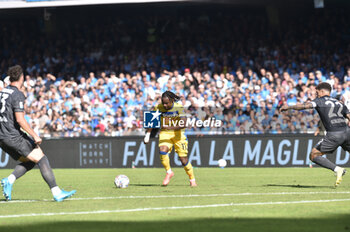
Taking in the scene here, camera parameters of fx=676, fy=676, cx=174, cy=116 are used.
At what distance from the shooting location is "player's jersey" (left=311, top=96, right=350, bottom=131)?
13.7 m

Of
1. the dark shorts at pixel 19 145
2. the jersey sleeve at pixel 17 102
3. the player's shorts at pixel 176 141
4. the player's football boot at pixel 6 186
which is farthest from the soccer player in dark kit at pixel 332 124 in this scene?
the player's football boot at pixel 6 186

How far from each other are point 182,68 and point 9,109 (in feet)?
67.6

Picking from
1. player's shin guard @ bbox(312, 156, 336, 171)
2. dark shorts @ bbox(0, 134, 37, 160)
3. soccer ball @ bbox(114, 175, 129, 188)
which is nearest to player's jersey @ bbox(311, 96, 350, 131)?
player's shin guard @ bbox(312, 156, 336, 171)

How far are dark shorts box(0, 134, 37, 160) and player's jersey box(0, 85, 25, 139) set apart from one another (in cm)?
9

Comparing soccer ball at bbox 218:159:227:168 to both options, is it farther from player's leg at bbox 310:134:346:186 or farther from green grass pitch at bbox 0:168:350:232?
player's leg at bbox 310:134:346:186

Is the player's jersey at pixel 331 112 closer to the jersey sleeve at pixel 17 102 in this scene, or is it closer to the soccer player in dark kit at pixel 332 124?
the soccer player in dark kit at pixel 332 124

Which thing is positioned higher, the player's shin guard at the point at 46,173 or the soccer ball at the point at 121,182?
the player's shin guard at the point at 46,173

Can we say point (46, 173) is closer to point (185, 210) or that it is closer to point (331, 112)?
point (185, 210)

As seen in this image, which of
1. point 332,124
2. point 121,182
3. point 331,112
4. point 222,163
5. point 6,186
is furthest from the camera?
point 222,163

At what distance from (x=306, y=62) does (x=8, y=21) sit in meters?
17.4

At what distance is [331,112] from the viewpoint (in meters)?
13.8

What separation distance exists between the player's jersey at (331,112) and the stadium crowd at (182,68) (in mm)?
9870

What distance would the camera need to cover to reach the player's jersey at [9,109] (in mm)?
10984

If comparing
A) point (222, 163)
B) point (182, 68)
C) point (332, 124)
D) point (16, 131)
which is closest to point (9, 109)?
point (16, 131)
